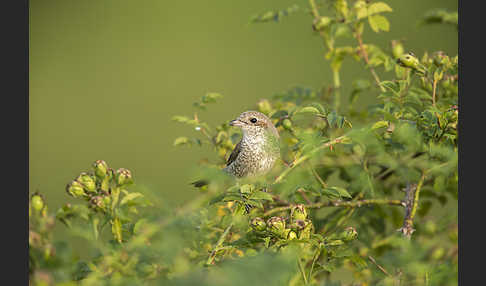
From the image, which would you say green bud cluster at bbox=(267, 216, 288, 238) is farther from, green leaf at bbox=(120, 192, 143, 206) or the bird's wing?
the bird's wing

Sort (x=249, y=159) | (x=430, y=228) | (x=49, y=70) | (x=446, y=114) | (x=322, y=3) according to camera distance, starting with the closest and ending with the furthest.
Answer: (x=446, y=114)
(x=430, y=228)
(x=322, y=3)
(x=249, y=159)
(x=49, y=70)

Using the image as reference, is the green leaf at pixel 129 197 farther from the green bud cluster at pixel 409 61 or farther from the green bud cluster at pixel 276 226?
the green bud cluster at pixel 409 61

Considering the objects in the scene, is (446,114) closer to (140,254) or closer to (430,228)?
(430,228)

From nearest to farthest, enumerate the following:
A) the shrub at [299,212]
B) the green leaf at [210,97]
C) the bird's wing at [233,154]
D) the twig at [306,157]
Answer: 1. the shrub at [299,212]
2. the twig at [306,157]
3. the green leaf at [210,97]
4. the bird's wing at [233,154]

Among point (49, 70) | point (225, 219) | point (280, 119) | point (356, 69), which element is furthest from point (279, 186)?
point (49, 70)

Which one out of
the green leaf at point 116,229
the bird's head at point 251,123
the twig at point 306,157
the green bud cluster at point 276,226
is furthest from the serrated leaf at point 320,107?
the bird's head at point 251,123

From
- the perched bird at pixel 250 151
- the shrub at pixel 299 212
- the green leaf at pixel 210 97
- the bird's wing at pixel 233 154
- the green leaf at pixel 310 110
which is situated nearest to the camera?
the shrub at pixel 299 212

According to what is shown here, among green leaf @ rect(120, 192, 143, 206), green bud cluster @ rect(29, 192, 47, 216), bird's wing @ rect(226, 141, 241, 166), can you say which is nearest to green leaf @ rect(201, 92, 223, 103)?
bird's wing @ rect(226, 141, 241, 166)

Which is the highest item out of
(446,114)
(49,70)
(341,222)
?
(446,114)

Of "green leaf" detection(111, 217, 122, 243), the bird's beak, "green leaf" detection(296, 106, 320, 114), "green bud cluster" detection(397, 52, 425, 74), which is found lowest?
the bird's beak

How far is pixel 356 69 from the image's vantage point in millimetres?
3801

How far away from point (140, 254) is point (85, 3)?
4848 mm

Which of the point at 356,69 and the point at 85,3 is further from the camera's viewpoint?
the point at 85,3

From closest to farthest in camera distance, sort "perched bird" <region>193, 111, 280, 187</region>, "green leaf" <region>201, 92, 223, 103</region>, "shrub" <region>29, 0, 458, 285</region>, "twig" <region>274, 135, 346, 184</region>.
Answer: "shrub" <region>29, 0, 458, 285</region> → "twig" <region>274, 135, 346, 184</region> → "green leaf" <region>201, 92, 223, 103</region> → "perched bird" <region>193, 111, 280, 187</region>
